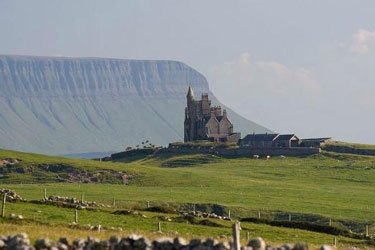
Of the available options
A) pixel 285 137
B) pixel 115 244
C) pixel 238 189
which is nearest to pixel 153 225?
pixel 115 244

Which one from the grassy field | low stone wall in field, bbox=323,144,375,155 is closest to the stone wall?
low stone wall in field, bbox=323,144,375,155

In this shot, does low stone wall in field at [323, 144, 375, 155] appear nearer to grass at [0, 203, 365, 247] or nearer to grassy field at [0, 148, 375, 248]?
grassy field at [0, 148, 375, 248]

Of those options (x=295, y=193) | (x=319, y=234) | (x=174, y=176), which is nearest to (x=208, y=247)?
(x=319, y=234)

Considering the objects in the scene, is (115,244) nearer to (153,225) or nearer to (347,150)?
(153,225)

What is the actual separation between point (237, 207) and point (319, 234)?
22.8m

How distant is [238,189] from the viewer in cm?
9981

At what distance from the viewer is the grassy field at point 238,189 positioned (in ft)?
177

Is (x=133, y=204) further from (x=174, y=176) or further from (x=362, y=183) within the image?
(x=362, y=183)

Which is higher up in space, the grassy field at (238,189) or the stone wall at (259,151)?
the stone wall at (259,151)

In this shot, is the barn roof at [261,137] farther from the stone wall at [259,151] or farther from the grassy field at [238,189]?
the grassy field at [238,189]

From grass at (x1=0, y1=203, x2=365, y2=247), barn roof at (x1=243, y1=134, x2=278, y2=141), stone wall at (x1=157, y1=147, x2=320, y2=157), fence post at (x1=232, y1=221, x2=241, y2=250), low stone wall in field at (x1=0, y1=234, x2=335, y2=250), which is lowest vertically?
grass at (x1=0, y1=203, x2=365, y2=247)

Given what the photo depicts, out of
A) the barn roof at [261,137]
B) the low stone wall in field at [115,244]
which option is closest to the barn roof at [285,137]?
the barn roof at [261,137]

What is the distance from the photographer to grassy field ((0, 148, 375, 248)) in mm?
53938

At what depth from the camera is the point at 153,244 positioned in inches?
1059
